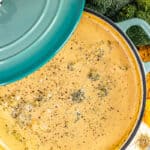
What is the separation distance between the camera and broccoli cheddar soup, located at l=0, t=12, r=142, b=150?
1.54 metres

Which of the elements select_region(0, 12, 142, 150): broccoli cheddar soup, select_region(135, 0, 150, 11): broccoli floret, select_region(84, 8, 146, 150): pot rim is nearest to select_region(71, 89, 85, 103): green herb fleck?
select_region(0, 12, 142, 150): broccoli cheddar soup

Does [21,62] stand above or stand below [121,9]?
below

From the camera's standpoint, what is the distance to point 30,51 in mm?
1223

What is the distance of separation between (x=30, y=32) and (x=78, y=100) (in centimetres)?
40

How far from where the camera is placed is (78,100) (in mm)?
1561

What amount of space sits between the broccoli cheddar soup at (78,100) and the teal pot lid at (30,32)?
0.29 meters

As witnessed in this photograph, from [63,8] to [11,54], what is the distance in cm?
16


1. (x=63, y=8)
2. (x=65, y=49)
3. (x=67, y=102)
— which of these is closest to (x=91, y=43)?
(x=65, y=49)

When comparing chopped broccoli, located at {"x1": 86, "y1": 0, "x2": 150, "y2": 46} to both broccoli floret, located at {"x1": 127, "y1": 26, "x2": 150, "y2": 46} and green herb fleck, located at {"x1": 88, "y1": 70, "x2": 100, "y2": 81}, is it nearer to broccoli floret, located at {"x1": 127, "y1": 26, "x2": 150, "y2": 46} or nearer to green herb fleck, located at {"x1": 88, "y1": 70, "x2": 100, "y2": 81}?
broccoli floret, located at {"x1": 127, "y1": 26, "x2": 150, "y2": 46}

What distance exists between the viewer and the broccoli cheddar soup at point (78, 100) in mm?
1535

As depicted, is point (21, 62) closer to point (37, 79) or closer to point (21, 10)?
point (21, 10)

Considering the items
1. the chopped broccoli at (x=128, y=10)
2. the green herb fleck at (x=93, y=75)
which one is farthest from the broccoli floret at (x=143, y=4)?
the green herb fleck at (x=93, y=75)

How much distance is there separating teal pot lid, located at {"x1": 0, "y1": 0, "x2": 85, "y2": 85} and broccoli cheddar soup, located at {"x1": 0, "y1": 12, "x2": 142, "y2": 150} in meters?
0.29

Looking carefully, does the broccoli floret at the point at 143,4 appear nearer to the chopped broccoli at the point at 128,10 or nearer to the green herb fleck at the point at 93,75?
the chopped broccoli at the point at 128,10
